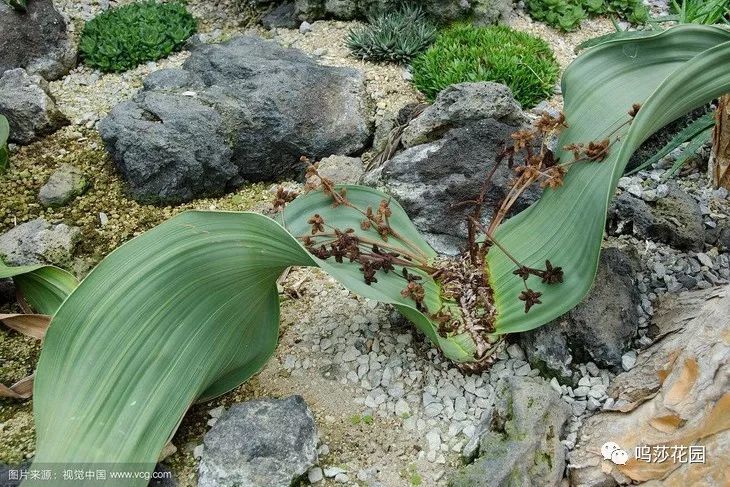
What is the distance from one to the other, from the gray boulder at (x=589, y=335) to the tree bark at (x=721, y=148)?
0.85m

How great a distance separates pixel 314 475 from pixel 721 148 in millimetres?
1907

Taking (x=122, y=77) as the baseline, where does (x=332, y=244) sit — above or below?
above

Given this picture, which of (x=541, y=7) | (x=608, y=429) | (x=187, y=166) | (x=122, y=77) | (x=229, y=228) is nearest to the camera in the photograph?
(x=229, y=228)

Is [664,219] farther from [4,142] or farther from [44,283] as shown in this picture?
[4,142]

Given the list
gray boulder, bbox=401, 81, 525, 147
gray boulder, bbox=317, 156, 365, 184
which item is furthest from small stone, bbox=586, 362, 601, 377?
gray boulder, bbox=317, 156, 365, 184

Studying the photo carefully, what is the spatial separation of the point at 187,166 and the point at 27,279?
85cm

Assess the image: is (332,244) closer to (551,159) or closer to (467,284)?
(467,284)

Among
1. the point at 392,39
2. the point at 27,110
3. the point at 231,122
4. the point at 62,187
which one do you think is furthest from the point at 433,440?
the point at 27,110

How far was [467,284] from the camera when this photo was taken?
2.08 metres

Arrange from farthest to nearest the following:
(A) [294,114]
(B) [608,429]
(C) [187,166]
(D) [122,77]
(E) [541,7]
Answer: (E) [541,7]
(D) [122,77]
(A) [294,114]
(C) [187,166]
(B) [608,429]

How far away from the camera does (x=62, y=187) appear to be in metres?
2.95

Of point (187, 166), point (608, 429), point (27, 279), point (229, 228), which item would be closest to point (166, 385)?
point (229, 228)

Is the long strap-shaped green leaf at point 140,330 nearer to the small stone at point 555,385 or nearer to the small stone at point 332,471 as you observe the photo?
the small stone at point 332,471

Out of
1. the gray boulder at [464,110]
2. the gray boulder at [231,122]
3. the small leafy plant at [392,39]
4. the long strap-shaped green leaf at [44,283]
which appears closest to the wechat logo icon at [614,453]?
the gray boulder at [464,110]
